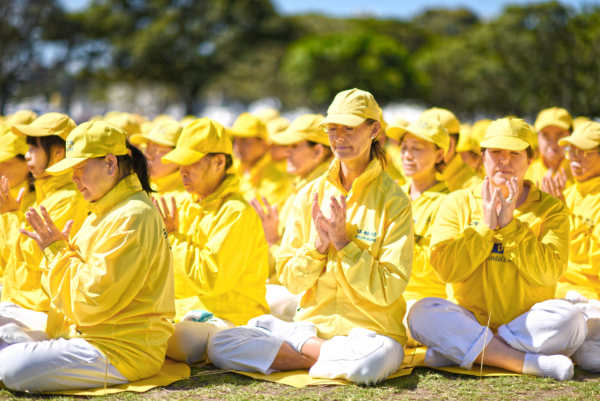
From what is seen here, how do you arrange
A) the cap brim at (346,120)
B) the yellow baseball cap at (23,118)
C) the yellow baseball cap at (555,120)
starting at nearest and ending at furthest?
the cap brim at (346,120) → the yellow baseball cap at (23,118) → the yellow baseball cap at (555,120)

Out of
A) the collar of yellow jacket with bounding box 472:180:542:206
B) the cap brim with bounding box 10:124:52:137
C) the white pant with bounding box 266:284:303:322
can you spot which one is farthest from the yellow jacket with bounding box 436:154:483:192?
the cap brim with bounding box 10:124:52:137

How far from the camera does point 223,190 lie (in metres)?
4.95

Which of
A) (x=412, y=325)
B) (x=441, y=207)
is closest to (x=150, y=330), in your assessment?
(x=412, y=325)

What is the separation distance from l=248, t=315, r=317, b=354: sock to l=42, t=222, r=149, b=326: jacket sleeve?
1.13m

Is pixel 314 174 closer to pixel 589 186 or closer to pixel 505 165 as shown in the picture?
pixel 505 165

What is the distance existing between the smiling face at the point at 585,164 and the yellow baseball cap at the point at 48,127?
4.38 metres

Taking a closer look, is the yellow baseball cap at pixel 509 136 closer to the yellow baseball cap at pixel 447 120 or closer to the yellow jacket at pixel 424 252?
the yellow jacket at pixel 424 252

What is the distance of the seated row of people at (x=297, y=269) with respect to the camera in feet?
12.5

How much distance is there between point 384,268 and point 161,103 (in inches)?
1559

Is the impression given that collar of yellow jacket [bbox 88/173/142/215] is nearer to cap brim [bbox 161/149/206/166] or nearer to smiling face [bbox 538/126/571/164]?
cap brim [bbox 161/149/206/166]

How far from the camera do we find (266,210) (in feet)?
19.4

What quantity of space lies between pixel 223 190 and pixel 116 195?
1201 mm

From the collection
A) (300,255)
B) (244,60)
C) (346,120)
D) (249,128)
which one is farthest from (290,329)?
(244,60)

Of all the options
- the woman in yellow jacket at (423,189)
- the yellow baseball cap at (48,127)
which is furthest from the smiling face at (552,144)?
the yellow baseball cap at (48,127)
